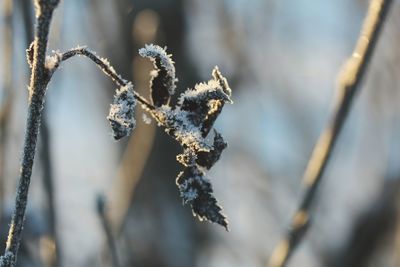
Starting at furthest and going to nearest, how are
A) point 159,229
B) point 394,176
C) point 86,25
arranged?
point 159,229 → point 394,176 → point 86,25

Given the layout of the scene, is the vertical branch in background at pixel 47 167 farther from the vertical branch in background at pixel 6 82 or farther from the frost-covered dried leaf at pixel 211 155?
the frost-covered dried leaf at pixel 211 155

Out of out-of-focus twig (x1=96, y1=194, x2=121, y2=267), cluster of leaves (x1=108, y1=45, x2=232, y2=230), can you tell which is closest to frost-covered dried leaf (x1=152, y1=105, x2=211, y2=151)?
cluster of leaves (x1=108, y1=45, x2=232, y2=230)

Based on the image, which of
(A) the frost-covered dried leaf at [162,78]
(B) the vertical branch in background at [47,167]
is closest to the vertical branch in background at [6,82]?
(B) the vertical branch in background at [47,167]

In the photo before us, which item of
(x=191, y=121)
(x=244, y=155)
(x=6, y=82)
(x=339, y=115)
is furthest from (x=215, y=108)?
(x=244, y=155)

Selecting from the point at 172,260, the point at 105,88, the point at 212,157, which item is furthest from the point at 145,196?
the point at 212,157

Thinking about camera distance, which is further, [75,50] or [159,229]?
[159,229]

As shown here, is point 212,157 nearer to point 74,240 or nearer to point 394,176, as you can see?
point 74,240
